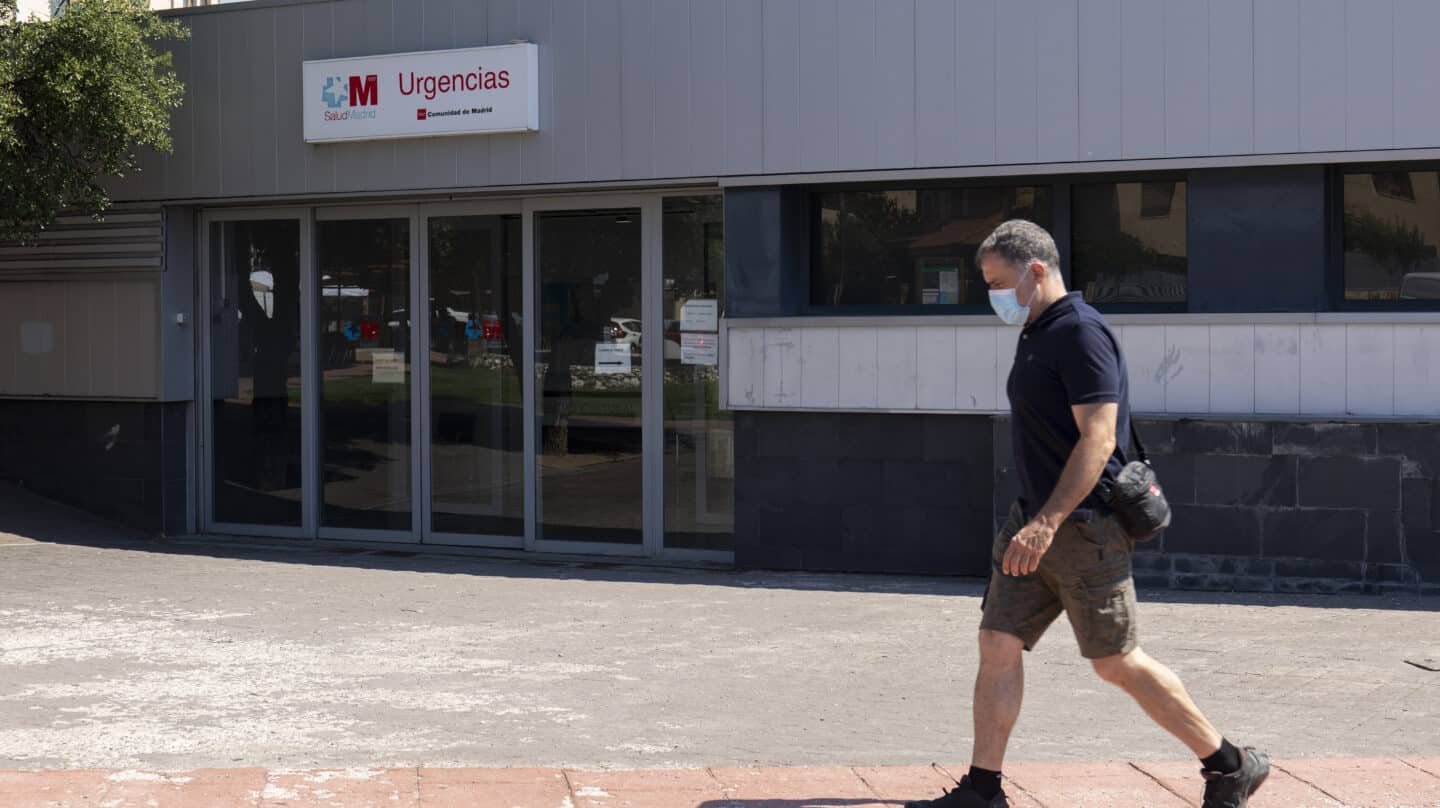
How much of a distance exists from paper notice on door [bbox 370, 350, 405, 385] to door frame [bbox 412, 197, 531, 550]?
164mm

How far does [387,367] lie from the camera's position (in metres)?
12.5

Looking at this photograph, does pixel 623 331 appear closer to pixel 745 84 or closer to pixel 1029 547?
pixel 745 84

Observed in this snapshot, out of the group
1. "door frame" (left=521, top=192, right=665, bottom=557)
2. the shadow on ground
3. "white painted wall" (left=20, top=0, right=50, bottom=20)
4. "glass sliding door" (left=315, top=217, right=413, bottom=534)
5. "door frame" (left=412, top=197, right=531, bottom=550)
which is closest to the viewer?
the shadow on ground

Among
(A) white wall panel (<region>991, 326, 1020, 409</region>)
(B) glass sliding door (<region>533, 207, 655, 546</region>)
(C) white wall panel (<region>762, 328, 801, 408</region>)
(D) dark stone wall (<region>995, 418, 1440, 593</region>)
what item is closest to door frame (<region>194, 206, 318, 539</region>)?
(B) glass sliding door (<region>533, 207, 655, 546</region>)

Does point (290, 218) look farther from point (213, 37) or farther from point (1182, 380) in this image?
point (1182, 380)

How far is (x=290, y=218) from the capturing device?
12.7 meters

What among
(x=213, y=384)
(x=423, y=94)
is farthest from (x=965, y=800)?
(x=213, y=384)

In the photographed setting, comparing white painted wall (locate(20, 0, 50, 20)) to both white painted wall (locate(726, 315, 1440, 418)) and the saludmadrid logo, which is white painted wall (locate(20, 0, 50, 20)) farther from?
white painted wall (locate(726, 315, 1440, 418))

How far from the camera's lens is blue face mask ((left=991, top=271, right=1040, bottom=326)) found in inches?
201

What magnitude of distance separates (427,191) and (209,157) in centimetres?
185

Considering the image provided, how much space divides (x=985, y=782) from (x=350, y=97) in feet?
27.2

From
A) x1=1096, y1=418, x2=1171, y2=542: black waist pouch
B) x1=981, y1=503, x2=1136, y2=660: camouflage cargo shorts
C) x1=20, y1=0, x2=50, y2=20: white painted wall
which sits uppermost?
x1=20, y1=0, x2=50, y2=20: white painted wall

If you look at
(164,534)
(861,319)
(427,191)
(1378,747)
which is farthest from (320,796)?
(164,534)

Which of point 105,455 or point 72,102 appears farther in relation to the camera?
point 105,455
